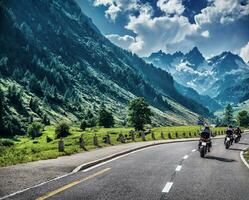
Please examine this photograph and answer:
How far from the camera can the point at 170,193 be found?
435 inches

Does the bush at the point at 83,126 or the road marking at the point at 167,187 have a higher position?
the bush at the point at 83,126

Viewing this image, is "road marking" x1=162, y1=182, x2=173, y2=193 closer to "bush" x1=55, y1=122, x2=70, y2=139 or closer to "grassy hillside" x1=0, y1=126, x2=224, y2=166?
"grassy hillside" x1=0, y1=126, x2=224, y2=166

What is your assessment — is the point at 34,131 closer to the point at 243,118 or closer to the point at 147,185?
the point at 243,118

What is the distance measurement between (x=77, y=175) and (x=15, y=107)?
191063mm

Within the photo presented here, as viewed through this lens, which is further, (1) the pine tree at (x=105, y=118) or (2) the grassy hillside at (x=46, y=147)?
(1) the pine tree at (x=105, y=118)

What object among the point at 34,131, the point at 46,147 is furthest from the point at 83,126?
the point at 46,147

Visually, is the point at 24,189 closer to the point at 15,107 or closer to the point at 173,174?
the point at 173,174

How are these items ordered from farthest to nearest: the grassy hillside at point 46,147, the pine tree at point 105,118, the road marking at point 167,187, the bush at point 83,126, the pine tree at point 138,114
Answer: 1. the bush at point 83,126
2. the pine tree at point 105,118
3. the pine tree at point 138,114
4. the grassy hillside at point 46,147
5. the road marking at point 167,187

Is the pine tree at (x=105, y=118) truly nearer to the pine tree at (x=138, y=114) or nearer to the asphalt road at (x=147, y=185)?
the pine tree at (x=138, y=114)

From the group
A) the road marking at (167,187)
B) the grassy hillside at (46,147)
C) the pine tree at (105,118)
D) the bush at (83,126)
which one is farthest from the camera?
the bush at (83,126)

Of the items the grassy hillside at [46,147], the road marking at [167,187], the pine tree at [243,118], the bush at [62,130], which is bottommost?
the road marking at [167,187]

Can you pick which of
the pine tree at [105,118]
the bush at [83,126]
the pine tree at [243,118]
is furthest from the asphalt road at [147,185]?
the pine tree at [243,118]

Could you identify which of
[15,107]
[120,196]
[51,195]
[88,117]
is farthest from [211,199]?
[15,107]

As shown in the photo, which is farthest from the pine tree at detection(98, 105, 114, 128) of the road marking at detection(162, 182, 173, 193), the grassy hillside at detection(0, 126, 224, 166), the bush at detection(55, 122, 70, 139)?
the road marking at detection(162, 182, 173, 193)
